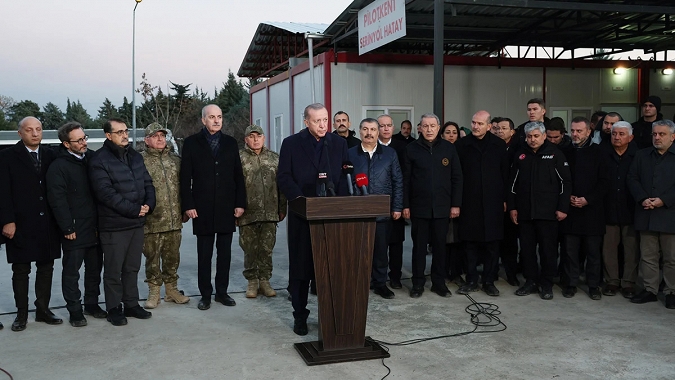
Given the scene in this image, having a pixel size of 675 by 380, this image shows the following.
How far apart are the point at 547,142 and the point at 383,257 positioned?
179 centimetres

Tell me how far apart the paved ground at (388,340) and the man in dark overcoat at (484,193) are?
1.24 feet

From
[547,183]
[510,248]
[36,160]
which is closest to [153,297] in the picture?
[36,160]

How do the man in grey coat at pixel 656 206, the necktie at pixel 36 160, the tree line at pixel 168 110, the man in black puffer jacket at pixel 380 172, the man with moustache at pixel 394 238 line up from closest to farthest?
the necktie at pixel 36 160, the man in grey coat at pixel 656 206, the man in black puffer jacket at pixel 380 172, the man with moustache at pixel 394 238, the tree line at pixel 168 110

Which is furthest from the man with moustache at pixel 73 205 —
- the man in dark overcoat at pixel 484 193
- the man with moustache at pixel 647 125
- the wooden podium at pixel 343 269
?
the man with moustache at pixel 647 125

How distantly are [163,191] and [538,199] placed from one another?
10.7 ft

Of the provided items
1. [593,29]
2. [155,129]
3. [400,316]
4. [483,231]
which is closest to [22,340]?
[155,129]

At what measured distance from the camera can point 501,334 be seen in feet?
15.2

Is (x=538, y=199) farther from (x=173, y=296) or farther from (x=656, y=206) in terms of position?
(x=173, y=296)

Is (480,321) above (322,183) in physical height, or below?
below

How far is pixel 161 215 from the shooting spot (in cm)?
541

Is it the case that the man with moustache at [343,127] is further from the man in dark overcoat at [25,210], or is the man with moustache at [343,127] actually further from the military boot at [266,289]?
the man in dark overcoat at [25,210]

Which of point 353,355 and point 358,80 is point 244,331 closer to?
point 353,355

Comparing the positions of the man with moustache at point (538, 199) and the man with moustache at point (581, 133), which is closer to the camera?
the man with moustache at point (538, 199)

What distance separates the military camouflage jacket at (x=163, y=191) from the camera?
5.40 m
